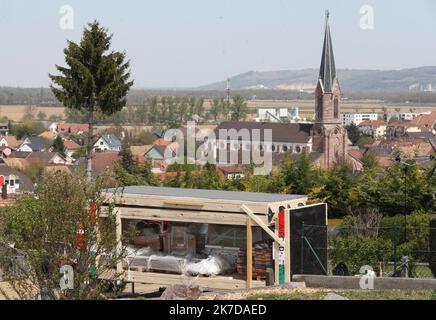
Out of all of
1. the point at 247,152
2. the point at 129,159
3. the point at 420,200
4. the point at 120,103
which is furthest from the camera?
the point at 247,152

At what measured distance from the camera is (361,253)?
2053 cm

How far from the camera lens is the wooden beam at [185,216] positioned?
1407cm

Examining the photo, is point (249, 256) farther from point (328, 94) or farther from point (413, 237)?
point (328, 94)

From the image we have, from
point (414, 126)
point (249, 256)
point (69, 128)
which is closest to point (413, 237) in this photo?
point (249, 256)

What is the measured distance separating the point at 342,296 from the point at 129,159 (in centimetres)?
5121

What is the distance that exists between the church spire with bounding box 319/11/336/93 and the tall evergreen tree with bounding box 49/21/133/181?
79914mm

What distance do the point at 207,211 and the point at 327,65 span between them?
98.9m

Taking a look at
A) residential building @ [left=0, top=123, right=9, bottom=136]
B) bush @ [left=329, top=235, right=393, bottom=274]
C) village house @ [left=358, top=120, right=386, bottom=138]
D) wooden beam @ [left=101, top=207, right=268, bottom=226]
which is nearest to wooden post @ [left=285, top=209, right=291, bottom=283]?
wooden beam @ [left=101, top=207, right=268, bottom=226]

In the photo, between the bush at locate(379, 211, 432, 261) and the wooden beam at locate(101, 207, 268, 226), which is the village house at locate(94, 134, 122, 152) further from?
the wooden beam at locate(101, 207, 268, 226)

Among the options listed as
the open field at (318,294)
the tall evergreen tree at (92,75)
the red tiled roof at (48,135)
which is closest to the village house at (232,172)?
the tall evergreen tree at (92,75)

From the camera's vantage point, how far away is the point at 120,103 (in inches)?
1093

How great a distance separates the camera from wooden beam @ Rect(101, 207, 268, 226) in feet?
46.2

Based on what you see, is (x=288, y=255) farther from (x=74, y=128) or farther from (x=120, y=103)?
(x=74, y=128)
